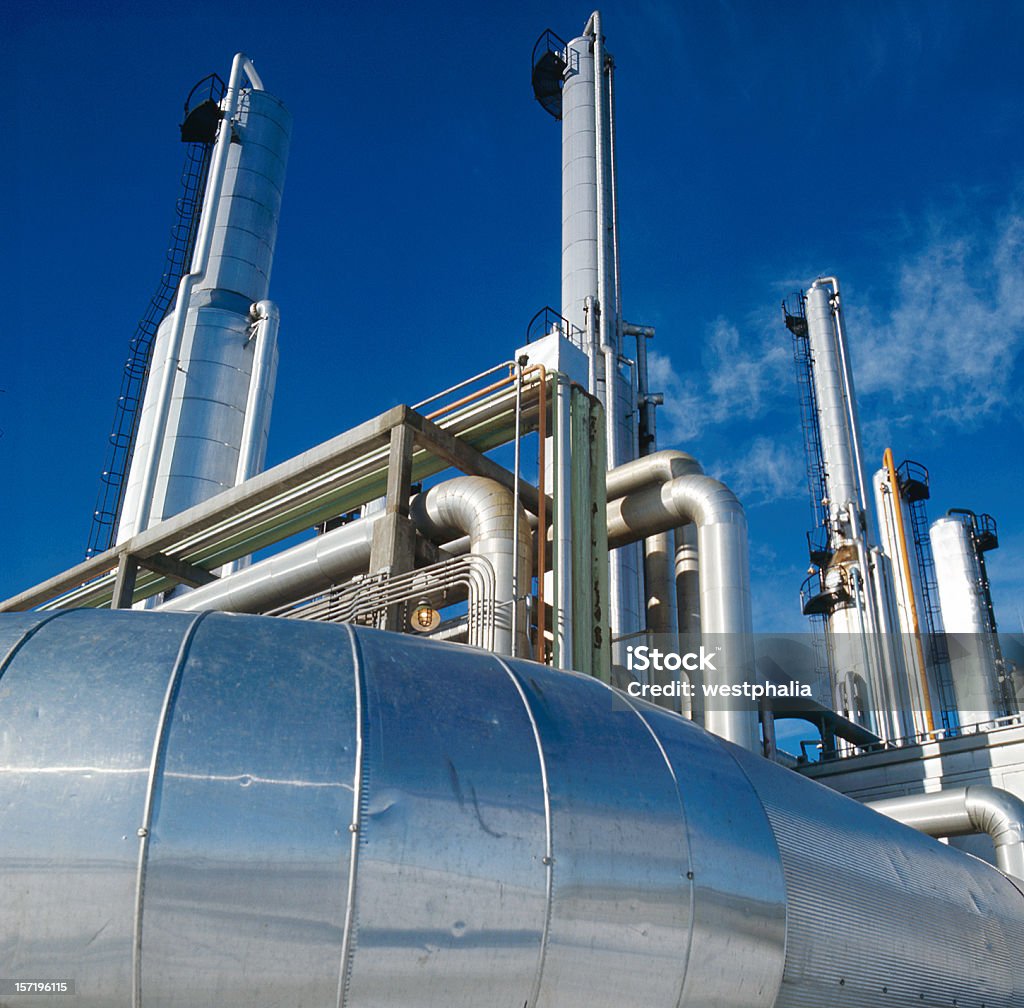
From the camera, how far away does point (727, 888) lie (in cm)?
735

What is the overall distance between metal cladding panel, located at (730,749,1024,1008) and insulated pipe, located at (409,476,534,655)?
18.6 ft

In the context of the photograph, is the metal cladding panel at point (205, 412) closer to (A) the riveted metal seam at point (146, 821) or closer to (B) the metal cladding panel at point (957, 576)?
(A) the riveted metal seam at point (146, 821)

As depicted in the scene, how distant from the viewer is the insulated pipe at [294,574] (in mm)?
18312

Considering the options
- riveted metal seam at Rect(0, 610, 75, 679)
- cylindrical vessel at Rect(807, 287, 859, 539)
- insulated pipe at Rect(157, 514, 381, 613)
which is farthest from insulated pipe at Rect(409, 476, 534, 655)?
cylindrical vessel at Rect(807, 287, 859, 539)

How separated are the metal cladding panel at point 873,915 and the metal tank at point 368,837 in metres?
0.04

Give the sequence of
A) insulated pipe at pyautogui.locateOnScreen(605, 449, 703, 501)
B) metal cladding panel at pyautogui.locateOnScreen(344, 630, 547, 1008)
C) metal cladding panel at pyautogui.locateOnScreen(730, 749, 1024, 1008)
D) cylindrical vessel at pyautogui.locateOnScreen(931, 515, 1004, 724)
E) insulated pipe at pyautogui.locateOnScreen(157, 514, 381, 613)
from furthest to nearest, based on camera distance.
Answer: cylindrical vessel at pyautogui.locateOnScreen(931, 515, 1004, 724), insulated pipe at pyautogui.locateOnScreen(605, 449, 703, 501), insulated pipe at pyautogui.locateOnScreen(157, 514, 381, 613), metal cladding panel at pyautogui.locateOnScreen(730, 749, 1024, 1008), metal cladding panel at pyautogui.locateOnScreen(344, 630, 547, 1008)

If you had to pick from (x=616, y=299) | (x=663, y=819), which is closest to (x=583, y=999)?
(x=663, y=819)

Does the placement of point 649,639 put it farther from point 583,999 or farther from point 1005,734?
point 583,999

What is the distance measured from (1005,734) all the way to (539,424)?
375 inches

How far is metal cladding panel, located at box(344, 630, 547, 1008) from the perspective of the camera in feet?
20.1

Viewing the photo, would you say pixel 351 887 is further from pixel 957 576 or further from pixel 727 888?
pixel 957 576

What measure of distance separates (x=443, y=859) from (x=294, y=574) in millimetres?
13498

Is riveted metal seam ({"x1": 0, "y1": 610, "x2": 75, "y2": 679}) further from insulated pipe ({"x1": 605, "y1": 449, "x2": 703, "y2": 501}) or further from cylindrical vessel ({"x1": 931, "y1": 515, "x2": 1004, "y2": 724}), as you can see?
cylindrical vessel ({"x1": 931, "y1": 515, "x2": 1004, "y2": 724})

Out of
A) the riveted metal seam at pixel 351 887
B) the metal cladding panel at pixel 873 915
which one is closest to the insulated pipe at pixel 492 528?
the metal cladding panel at pixel 873 915
